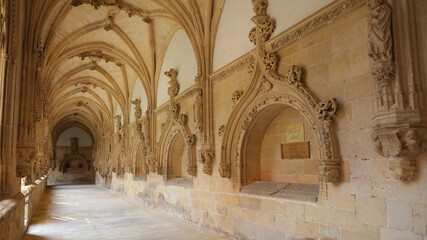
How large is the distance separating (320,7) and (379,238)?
301 centimetres

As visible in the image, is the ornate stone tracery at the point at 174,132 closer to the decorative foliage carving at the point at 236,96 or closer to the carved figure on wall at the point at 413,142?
the decorative foliage carving at the point at 236,96

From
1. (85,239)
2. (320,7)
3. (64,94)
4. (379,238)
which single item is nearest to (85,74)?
→ (64,94)

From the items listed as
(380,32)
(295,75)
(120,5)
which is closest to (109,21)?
(120,5)

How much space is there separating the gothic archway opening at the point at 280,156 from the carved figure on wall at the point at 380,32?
1765 millimetres

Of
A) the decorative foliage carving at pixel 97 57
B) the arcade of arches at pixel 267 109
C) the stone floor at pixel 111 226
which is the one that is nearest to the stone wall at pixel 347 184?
the arcade of arches at pixel 267 109

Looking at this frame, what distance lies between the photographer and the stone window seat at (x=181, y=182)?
27.0ft

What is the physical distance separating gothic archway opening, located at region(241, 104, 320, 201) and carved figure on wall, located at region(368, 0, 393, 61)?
1.77 meters

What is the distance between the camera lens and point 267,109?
545 cm

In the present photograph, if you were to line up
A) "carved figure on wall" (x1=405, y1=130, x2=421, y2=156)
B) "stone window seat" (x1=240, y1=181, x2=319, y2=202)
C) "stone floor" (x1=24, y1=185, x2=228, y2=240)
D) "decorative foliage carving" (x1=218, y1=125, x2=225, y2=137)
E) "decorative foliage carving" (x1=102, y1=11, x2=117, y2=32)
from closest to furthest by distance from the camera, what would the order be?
"carved figure on wall" (x1=405, y1=130, x2=421, y2=156), "stone window seat" (x1=240, y1=181, x2=319, y2=202), "stone floor" (x1=24, y1=185, x2=228, y2=240), "decorative foliage carving" (x1=218, y1=125, x2=225, y2=137), "decorative foliage carving" (x1=102, y1=11, x2=117, y2=32)

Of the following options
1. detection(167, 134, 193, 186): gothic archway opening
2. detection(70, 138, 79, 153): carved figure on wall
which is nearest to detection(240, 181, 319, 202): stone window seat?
detection(167, 134, 193, 186): gothic archway opening

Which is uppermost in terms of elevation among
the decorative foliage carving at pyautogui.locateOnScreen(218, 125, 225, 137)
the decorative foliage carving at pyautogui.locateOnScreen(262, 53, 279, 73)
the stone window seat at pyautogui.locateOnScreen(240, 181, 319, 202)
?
the decorative foliage carving at pyautogui.locateOnScreen(262, 53, 279, 73)

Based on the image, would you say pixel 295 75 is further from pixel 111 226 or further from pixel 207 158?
pixel 111 226

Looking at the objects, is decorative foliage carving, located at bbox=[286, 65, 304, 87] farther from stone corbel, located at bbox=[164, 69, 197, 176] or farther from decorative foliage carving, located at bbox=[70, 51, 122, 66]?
decorative foliage carving, located at bbox=[70, 51, 122, 66]

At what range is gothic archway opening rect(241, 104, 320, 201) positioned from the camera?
502cm
